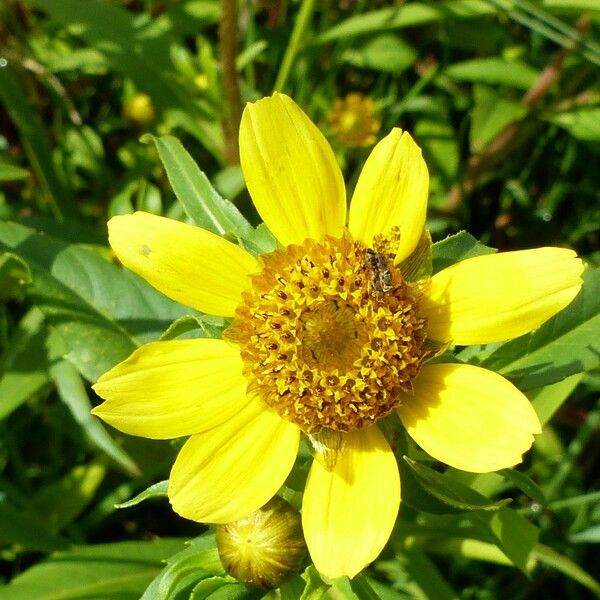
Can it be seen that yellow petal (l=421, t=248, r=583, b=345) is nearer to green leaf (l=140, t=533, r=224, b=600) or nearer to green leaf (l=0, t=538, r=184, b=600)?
green leaf (l=140, t=533, r=224, b=600)

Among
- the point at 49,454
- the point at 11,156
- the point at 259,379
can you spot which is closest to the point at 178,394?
the point at 259,379

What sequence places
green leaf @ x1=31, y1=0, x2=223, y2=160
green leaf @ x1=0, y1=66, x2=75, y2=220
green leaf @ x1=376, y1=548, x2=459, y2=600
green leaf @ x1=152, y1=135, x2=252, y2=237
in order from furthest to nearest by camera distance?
green leaf @ x1=31, y1=0, x2=223, y2=160
green leaf @ x1=0, y1=66, x2=75, y2=220
green leaf @ x1=376, y1=548, x2=459, y2=600
green leaf @ x1=152, y1=135, x2=252, y2=237

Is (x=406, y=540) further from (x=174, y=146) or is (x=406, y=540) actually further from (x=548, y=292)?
(x=174, y=146)

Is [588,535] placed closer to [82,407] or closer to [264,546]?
[264,546]

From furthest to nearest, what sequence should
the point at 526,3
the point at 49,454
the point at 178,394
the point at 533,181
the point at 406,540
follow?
the point at 533,181, the point at 49,454, the point at 526,3, the point at 406,540, the point at 178,394

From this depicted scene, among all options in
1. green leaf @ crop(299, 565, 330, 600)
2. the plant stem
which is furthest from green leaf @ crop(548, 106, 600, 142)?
green leaf @ crop(299, 565, 330, 600)

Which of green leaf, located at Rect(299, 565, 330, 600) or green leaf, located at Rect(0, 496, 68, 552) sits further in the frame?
green leaf, located at Rect(0, 496, 68, 552)

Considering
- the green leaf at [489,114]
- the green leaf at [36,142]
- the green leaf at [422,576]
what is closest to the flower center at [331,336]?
the green leaf at [422,576]

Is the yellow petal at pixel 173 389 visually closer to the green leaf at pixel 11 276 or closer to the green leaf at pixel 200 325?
the green leaf at pixel 200 325
